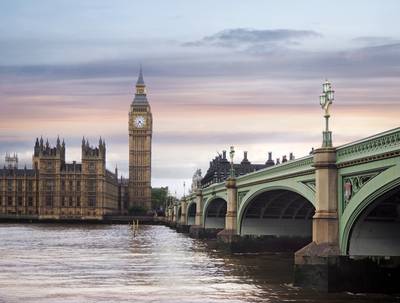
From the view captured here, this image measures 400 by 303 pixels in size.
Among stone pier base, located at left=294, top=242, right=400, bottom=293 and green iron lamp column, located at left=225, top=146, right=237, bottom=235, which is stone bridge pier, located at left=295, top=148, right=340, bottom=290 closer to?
stone pier base, located at left=294, top=242, right=400, bottom=293

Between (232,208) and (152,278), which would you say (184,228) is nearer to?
(232,208)

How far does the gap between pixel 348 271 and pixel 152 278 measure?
1146 centimetres

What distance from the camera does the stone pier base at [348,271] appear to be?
29.6 metres

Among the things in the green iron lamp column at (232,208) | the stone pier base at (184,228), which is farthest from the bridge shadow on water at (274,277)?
the stone pier base at (184,228)

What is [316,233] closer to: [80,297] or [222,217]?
[80,297]

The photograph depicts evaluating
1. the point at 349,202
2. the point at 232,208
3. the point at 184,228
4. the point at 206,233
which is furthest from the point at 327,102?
the point at 184,228

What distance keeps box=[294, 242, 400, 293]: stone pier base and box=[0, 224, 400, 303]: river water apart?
71cm

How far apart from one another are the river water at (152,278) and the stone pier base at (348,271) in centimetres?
71

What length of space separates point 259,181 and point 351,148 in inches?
786

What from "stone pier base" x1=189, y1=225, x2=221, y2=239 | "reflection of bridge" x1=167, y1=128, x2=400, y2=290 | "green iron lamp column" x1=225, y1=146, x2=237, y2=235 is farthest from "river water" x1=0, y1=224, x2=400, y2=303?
"stone pier base" x1=189, y1=225, x2=221, y2=239

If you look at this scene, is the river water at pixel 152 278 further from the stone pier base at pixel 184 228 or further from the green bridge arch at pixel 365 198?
the stone pier base at pixel 184 228

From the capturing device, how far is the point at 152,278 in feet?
126

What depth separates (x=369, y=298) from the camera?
28609mm

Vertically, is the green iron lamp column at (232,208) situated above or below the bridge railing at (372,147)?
below
